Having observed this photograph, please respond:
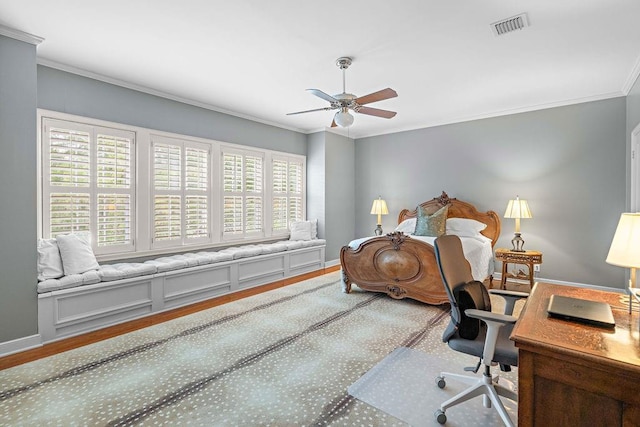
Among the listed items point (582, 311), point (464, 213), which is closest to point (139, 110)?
point (582, 311)

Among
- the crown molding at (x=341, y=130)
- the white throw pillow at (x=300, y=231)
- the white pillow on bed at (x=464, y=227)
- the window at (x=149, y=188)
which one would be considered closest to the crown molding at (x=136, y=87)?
the crown molding at (x=341, y=130)

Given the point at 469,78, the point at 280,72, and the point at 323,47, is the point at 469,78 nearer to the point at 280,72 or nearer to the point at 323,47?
the point at 323,47

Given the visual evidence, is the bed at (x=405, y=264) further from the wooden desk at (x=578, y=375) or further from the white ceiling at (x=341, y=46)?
the wooden desk at (x=578, y=375)

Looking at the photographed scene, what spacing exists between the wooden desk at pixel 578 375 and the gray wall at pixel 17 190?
3.68m

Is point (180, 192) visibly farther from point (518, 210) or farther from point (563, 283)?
point (563, 283)

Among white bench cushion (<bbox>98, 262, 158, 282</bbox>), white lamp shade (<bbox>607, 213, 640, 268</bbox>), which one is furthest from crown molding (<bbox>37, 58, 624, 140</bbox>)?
white lamp shade (<bbox>607, 213, 640, 268</bbox>)

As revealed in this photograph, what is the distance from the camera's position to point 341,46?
2.95 m

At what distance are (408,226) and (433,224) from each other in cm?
65

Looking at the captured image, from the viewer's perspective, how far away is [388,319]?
11.5 feet

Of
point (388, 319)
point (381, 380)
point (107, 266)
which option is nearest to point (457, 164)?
point (388, 319)

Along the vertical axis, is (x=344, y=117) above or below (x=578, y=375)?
above

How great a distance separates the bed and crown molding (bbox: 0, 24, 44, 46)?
12.7ft

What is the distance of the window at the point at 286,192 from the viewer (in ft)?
19.0

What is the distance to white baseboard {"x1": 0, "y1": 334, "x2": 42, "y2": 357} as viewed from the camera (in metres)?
2.69
